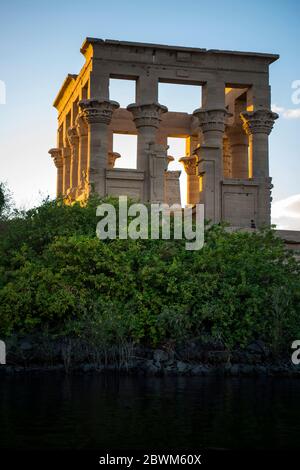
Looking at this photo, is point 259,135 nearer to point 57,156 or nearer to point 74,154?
point 74,154

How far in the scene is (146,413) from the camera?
13023 millimetres

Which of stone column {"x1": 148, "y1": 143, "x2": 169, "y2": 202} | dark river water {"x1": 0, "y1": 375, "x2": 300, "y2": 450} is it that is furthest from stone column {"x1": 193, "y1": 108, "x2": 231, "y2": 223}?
dark river water {"x1": 0, "y1": 375, "x2": 300, "y2": 450}

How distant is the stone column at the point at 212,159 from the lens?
28484mm

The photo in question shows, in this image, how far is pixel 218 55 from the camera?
97.3 ft

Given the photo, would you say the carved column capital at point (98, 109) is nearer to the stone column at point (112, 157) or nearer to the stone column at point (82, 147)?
the stone column at point (82, 147)

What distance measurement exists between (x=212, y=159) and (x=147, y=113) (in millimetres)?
3273

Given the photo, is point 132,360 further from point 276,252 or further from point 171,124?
point 171,124

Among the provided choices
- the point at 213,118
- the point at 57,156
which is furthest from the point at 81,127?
the point at 57,156

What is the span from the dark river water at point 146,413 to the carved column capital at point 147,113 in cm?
1322

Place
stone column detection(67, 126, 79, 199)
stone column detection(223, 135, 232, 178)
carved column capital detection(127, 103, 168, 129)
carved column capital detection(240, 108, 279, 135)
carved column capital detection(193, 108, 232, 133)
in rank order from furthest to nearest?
stone column detection(223, 135, 232, 178) → stone column detection(67, 126, 79, 199) → carved column capital detection(240, 108, 279, 135) → carved column capital detection(193, 108, 232, 133) → carved column capital detection(127, 103, 168, 129)

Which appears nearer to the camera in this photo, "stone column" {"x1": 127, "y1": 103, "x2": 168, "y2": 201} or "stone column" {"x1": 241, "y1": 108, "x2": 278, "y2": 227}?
"stone column" {"x1": 127, "y1": 103, "x2": 168, "y2": 201}

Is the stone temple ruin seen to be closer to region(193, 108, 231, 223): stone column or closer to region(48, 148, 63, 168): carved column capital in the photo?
region(193, 108, 231, 223): stone column

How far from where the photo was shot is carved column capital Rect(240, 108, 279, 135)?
28984 mm

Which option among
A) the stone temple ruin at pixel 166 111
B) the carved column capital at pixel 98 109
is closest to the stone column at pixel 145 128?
the stone temple ruin at pixel 166 111
